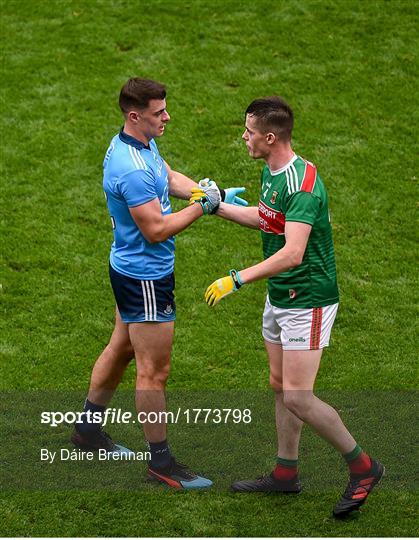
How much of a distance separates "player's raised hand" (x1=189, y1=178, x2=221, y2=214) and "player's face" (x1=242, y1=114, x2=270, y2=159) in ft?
1.35

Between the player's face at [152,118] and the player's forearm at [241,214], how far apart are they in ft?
2.06

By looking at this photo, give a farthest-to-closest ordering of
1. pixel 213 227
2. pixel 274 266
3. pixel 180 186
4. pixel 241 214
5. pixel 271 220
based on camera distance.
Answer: pixel 213 227 → pixel 180 186 → pixel 241 214 → pixel 271 220 → pixel 274 266

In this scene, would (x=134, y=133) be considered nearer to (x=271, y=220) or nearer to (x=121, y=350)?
(x=271, y=220)

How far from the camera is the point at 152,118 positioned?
22.7 feet

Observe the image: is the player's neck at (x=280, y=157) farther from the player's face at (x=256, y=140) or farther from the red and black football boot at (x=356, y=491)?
the red and black football boot at (x=356, y=491)

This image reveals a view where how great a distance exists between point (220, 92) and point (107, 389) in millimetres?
5127

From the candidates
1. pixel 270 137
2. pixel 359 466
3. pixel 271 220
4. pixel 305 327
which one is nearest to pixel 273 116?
pixel 270 137

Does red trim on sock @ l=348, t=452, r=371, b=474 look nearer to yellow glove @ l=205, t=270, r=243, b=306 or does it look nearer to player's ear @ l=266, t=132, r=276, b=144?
yellow glove @ l=205, t=270, r=243, b=306

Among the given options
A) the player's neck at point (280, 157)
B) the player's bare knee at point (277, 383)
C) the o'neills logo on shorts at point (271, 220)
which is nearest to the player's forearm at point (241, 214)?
the o'neills logo on shorts at point (271, 220)

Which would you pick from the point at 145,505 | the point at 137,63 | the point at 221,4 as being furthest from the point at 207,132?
the point at 145,505

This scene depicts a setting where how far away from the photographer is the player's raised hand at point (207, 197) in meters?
6.96

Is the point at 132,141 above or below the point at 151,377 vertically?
above

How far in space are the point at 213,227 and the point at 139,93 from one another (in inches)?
140

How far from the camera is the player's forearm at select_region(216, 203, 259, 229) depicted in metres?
7.11
